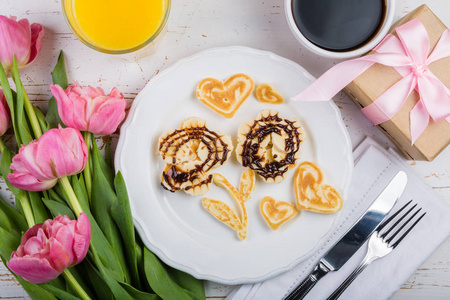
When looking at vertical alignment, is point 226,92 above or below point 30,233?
above

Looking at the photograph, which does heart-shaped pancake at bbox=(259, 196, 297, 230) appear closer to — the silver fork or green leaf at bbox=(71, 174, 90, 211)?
the silver fork

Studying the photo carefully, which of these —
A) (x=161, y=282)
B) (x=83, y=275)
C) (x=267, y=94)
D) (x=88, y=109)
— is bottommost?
(x=83, y=275)

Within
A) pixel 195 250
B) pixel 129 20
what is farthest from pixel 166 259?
pixel 129 20

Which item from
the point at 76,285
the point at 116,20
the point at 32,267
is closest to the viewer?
the point at 32,267

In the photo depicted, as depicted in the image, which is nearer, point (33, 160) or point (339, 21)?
point (33, 160)

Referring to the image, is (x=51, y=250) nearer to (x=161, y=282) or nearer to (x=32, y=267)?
(x=32, y=267)

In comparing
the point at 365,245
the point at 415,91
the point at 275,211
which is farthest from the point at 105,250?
the point at 415,91
